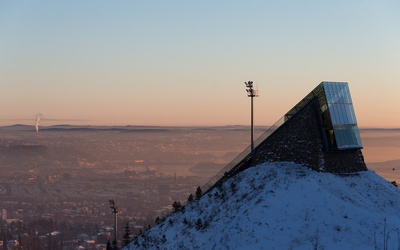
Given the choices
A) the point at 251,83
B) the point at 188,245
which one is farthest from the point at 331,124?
the point at 188,245

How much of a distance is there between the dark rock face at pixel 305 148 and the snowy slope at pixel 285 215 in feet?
3.85

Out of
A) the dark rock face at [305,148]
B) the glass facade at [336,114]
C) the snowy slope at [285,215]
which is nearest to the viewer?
the snowy slope at [285,215]

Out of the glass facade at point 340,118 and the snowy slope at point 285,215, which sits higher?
the glass facade at point 340,118

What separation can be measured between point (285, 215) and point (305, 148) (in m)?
10.3

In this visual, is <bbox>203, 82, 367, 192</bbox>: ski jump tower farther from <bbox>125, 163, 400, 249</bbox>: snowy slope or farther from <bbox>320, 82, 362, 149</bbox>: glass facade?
<bbox>125, 163, 400, 249</bbox>: snowy slope

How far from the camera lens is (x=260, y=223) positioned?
35281 millimetres

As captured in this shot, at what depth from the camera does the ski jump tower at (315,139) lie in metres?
44.6

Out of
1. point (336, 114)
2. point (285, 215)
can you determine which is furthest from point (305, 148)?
point (285, 215)

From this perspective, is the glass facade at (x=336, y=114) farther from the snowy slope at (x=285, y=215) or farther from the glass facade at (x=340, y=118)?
the snowy slope at (x=285, y=215)

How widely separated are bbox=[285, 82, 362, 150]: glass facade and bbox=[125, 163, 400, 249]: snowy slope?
3821mm

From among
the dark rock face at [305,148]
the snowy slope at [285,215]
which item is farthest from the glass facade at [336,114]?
the snowy slope at [285,215]

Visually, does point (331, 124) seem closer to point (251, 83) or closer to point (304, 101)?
point (304, 101)

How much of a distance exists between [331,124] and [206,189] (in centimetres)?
1351

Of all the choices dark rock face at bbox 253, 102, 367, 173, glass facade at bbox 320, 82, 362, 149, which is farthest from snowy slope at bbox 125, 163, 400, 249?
glass facade at bbox 320, 82, 362, 149
